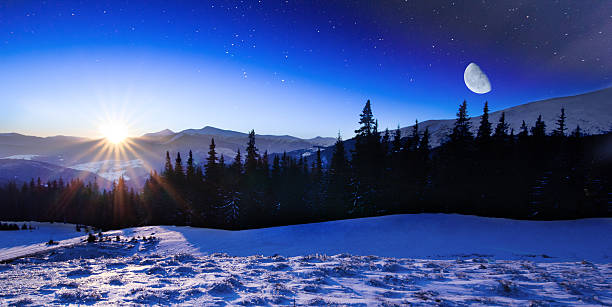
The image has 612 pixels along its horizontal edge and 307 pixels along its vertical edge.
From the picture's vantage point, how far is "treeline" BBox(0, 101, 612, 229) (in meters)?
28.5

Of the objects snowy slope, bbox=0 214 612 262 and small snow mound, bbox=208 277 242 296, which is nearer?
small snow mound, bbox=208 277 242 296

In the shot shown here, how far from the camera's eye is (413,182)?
31.6m

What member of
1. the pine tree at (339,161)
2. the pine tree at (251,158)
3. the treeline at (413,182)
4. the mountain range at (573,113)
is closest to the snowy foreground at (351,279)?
the treeline at (413,182)

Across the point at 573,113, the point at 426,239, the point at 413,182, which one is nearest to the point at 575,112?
the point at 573,113

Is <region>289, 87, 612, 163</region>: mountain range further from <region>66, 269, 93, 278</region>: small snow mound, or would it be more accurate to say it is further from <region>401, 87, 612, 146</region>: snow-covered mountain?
<region>66, 269, 93, 278</region>: small snow mound

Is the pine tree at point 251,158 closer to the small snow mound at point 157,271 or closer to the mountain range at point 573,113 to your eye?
the small snow mound at point 157,271

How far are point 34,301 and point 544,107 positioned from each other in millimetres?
253220

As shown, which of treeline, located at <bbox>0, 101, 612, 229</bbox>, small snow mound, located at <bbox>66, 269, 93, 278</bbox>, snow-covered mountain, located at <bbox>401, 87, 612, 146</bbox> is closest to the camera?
small snow mound, located at <bbox>66, 269, 93, 278</bbox>

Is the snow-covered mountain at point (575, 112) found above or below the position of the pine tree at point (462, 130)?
above

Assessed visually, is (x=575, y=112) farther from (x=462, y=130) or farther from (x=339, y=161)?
(x=339, y=161)

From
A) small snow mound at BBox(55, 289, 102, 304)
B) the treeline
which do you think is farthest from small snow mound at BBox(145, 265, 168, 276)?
the treeline

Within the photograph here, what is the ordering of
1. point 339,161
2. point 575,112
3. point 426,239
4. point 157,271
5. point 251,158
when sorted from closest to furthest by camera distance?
1. point 157,271
2. point 426,239
3. point 339,161
4. point 251,158
5. point 575,112

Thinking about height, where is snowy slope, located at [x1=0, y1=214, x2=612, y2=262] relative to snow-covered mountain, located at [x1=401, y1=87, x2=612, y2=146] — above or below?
below

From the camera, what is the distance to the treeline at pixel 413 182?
28.5 meters
